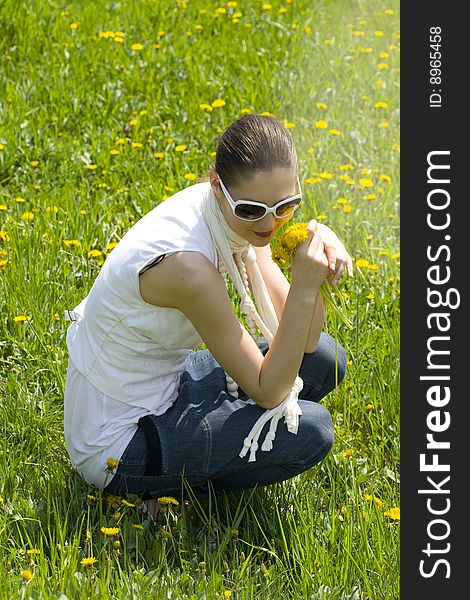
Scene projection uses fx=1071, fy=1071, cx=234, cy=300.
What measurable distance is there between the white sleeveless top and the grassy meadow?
0.55 ft

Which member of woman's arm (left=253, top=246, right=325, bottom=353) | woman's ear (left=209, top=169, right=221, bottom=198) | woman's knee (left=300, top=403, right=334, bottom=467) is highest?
woman's ear (left=209, top=169, right=221, bottom=198)

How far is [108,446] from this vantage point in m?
2.80

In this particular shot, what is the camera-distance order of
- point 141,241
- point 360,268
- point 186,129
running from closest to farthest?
point 141,241, point 360,268, point 186,129

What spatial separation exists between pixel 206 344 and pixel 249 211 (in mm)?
358

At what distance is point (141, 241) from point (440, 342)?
2.72 ft

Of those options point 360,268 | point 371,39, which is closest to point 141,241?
point 360,268

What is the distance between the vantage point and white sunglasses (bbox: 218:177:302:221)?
2.63 m

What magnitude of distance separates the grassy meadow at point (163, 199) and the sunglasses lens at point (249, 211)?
753 millimetres

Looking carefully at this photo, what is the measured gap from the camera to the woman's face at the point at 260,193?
2613 mm

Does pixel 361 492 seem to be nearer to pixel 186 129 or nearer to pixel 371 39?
pixel 186 129

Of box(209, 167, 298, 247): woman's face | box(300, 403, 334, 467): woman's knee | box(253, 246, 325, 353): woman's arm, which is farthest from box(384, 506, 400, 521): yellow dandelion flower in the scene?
box(209, 167, 298, 247): woman's face

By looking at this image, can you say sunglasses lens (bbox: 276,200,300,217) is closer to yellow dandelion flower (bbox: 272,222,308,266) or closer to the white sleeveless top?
yellow dandelion flower (bbox: 272,222,308,266)

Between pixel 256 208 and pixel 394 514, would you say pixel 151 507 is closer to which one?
pixel 394 514

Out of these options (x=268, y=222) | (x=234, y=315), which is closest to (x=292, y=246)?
(x=268, y=222)
